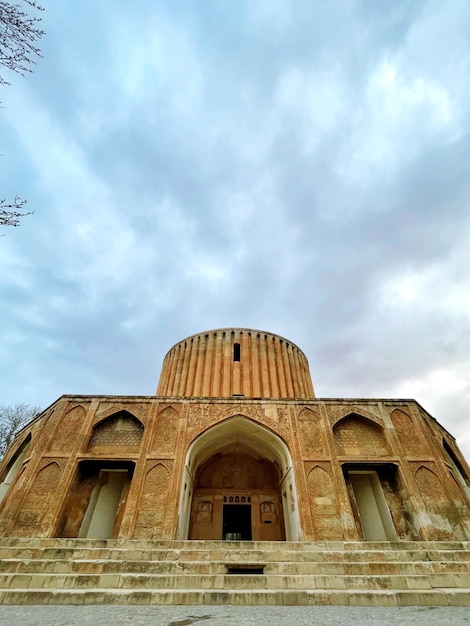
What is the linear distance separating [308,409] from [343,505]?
2782mm

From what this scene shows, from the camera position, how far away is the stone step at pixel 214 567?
5.23m

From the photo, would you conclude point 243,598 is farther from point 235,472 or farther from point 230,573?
point 235,472

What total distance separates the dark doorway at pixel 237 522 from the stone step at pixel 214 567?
5.40 m

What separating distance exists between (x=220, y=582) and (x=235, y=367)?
33.5ft

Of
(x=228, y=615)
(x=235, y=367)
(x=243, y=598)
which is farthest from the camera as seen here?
(x=235, y=367)

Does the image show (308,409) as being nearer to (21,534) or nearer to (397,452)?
(397,452)

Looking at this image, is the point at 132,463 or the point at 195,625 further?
the point at 132,463

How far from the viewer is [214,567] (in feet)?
17.6

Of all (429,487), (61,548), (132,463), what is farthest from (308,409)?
(61,548)

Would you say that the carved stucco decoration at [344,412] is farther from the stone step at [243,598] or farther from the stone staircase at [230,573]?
the stone step at [243,598]

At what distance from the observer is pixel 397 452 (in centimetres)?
926

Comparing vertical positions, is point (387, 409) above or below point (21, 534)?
above

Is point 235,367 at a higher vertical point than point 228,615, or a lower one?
higher

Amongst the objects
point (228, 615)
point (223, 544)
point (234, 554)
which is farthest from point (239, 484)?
point (228, 615)
